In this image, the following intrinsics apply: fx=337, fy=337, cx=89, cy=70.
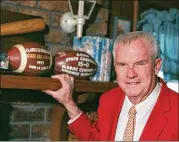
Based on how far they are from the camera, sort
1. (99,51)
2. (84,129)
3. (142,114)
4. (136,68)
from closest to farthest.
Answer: (136,68) < (142,114) < (84,129) < (99,51)

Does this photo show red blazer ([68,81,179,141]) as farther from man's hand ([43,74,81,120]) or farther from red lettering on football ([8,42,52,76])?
red lettering on football ([8,42,52,76])

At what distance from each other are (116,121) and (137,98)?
16cm

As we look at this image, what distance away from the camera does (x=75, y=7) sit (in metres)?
2.03

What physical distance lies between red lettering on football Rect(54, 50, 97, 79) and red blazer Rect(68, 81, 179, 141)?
7.6 inches

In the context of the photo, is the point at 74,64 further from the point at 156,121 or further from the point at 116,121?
Result: the point at 156,121

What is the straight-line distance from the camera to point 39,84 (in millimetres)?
1589

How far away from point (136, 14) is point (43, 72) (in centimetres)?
104

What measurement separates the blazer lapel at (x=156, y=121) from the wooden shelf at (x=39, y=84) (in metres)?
0.37

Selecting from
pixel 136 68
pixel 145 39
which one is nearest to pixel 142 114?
pixel 136 68

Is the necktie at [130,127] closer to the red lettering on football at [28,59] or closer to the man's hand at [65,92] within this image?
the man's hand at [65,92]

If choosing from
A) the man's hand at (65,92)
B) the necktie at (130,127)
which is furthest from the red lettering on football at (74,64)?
the necktie at (130,127)

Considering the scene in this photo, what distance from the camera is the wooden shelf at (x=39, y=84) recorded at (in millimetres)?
1509

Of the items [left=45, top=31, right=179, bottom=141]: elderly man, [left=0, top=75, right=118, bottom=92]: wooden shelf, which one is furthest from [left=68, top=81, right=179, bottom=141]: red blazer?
[left=0, top=75, right=118, bottom=92]: wooden shelf

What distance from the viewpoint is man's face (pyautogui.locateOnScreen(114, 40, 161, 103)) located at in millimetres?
1538
